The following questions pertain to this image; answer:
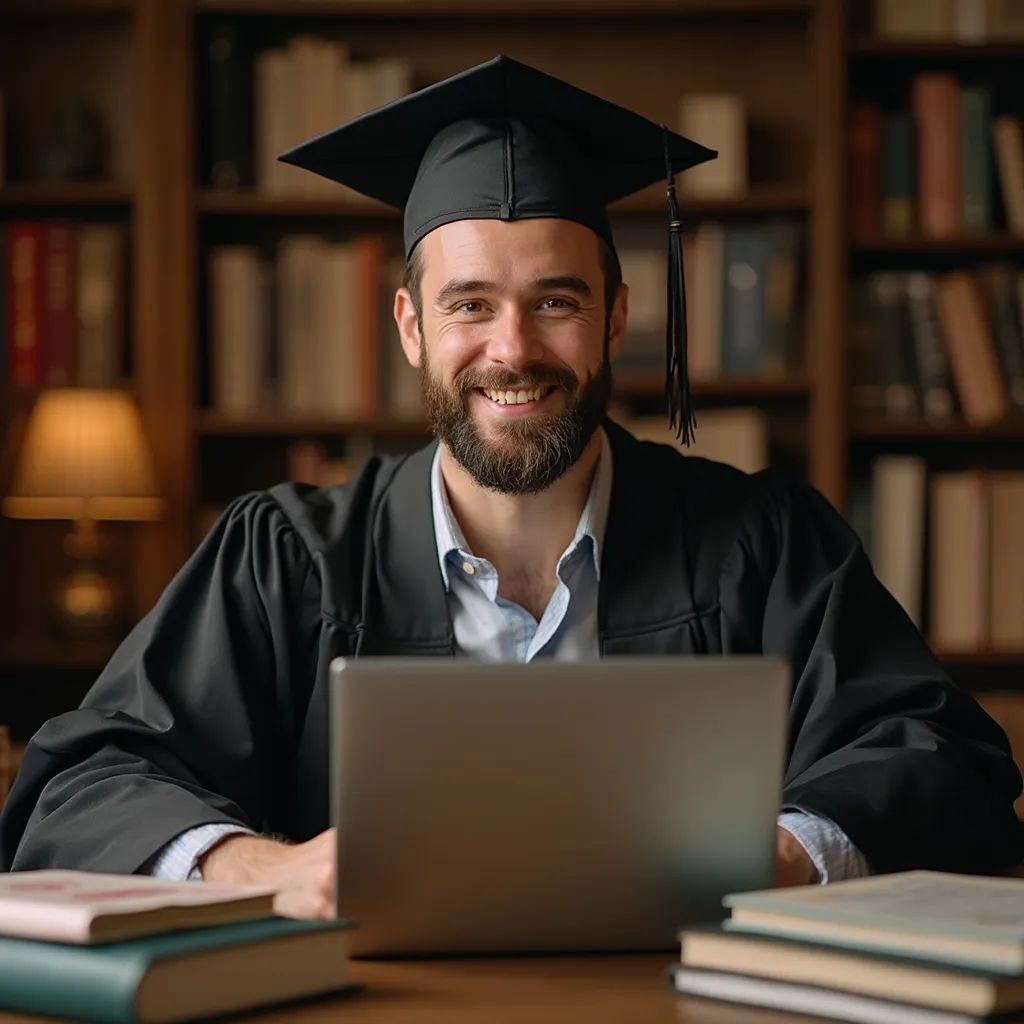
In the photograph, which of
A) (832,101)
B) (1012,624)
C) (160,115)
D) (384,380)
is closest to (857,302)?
(832,101)

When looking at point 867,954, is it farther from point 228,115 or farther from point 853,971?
point 228,115

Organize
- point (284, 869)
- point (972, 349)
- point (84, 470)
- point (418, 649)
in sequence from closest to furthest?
point (284, 869), point (418, 649), point (84, 470), point (972, 349)

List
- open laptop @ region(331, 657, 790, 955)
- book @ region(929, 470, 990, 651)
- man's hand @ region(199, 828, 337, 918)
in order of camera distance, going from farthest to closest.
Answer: book @ region(929, 470, 990, 651) < man's hand @ region(199, 828, 337, 918) < open laptop @ region(331, 657, 790, 955)

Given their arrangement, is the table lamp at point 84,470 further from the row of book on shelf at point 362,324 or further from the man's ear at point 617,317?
the man's ear at point 617,317

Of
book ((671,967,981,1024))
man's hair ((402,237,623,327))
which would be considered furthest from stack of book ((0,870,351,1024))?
man's hair ((402,237,623,327))

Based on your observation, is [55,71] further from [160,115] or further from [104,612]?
[104,612]

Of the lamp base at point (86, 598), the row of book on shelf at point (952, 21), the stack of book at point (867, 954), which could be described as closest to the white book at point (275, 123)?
the lamp base at point (86, 598)

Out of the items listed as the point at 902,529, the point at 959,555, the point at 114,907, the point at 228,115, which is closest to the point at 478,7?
the point at 228,115

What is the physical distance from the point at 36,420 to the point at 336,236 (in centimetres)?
79

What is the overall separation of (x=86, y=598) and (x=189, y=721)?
177 centimetres

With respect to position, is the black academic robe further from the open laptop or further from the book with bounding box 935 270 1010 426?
the book with bounding box 935 270 1010 426

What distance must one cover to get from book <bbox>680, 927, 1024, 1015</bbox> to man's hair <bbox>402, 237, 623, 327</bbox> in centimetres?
112

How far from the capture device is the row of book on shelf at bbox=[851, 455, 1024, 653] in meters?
3.47

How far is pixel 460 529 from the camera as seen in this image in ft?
6.61
